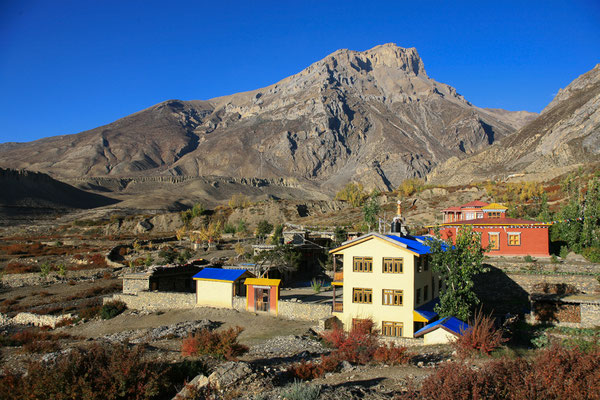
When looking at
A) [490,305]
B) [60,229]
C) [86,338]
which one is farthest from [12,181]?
[490,305]

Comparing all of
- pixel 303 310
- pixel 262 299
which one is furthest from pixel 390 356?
pixel 262 299

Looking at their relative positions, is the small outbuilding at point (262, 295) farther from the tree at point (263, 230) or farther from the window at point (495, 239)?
the tree at point (263, 230)

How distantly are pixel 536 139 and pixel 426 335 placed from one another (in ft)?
453

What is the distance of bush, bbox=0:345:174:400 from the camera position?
33.5 feet

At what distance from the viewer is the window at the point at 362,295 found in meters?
20.8

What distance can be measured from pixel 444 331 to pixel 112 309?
64.6 feet

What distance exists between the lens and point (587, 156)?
102375 mm

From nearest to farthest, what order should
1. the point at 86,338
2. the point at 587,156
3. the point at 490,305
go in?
the point at 86,338 < the point at 490,305 < the point at 587,156

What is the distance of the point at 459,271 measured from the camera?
20.1m

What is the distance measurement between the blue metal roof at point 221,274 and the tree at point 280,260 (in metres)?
5.03

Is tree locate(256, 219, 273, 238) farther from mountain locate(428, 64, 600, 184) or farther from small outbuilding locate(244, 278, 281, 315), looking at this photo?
mountain locate(428, 64, 600, 184)

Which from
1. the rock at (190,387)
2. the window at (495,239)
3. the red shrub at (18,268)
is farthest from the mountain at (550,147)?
the rock at (190,387)

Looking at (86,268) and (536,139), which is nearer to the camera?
(86,268)

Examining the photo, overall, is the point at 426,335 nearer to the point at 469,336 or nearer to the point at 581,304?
the point at 469,336
